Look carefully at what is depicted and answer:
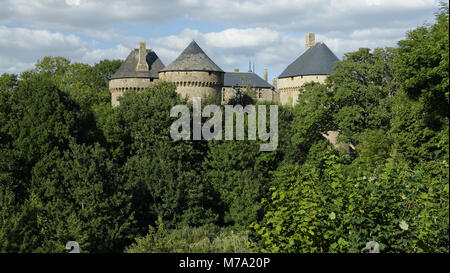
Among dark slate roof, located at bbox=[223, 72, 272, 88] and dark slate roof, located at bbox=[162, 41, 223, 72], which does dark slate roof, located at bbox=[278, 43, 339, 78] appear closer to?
dark slate roof, located at bbox=[223, 72, 272, 88]

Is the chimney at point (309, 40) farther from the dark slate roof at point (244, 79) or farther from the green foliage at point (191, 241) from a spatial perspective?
the green foliage at point (191, 241)

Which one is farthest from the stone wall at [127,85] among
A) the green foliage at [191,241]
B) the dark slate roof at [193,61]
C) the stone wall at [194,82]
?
the green foliage at [191,241]

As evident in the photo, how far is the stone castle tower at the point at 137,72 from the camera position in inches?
2325

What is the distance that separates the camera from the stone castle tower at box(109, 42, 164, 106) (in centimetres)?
5906

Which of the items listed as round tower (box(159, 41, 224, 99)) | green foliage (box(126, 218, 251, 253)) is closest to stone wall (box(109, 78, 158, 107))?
round tower (box(159, 41, 224, 99))

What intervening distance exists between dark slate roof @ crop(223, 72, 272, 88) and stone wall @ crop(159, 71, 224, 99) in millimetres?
17803

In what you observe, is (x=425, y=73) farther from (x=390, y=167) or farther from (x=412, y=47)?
(x=390, y=167)

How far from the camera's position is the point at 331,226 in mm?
8992

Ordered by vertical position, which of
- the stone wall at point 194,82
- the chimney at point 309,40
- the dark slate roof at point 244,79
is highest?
the chimney at point 309,40

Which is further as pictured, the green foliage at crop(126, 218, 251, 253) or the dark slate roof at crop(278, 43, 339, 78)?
the dark slate roof at crop(278, 43, 339, 78)

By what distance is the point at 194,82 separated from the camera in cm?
5322

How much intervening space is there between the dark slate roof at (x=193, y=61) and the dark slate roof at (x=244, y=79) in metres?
16.4

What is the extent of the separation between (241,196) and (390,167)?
2732 centimetres
